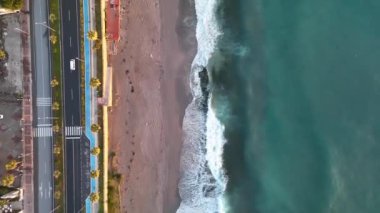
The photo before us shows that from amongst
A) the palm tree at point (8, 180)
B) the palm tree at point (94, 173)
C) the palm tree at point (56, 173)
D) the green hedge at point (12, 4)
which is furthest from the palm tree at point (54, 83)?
the palm tree at point (8, 180)

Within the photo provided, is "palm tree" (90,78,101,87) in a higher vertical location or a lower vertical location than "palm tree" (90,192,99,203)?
higher

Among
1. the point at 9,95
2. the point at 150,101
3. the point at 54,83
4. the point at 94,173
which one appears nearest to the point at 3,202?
the point at 94,173

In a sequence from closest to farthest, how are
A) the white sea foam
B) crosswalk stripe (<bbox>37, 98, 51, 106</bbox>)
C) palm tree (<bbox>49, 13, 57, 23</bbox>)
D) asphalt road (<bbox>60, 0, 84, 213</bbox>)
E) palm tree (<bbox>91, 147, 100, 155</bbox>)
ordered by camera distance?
palm tree (<bbox>91, 147, 100, 155</bbox>) < palm tree (<bbox>49, 13, 57, 23</bbox>) < asphalt road (<bbox>60, 0, 84, 213</bbox>) < crosswalk stripe (<bbox>37, 98, 51, 106</bbox>) < the white sea foam

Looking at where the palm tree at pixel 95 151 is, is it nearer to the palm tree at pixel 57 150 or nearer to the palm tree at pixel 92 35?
the palm tree at pixel 57 150

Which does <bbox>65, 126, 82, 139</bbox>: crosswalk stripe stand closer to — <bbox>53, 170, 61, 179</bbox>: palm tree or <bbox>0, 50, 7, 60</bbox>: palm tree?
<bbox>53, 170, 61, 179</bbox>: palm tree

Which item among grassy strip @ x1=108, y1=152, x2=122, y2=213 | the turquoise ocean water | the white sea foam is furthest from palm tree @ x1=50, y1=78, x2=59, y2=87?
the turquoise ocean water

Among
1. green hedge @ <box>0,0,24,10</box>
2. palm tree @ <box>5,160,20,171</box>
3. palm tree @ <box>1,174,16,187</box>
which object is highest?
green hedge @ <box>0,0,24,10</box>

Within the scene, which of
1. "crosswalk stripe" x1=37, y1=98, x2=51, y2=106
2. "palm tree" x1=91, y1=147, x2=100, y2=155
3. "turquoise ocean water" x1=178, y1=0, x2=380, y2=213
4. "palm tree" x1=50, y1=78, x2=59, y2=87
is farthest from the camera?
"turquoise ocean water" x1=178, y1=0, x2=380, y2=213
